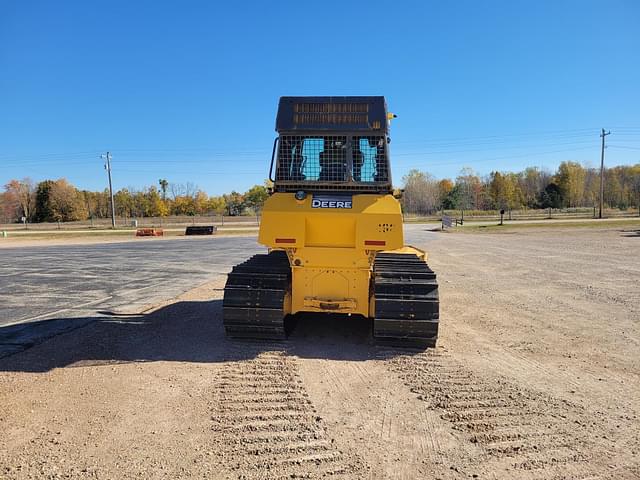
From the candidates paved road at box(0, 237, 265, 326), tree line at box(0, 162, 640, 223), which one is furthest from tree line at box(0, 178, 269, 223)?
paved road at box(0, 237, 265, 326)

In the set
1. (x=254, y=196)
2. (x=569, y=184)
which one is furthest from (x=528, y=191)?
(x=254, y=196)

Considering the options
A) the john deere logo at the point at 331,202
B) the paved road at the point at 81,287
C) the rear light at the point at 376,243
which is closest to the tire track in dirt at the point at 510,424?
the rear light at the point at 376,243

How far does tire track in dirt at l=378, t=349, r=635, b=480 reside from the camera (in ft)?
11.2

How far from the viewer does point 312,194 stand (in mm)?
6641

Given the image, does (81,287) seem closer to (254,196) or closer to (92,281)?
(92,281)

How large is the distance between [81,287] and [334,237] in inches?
335

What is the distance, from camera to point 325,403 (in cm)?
462

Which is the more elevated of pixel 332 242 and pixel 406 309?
pixel 332 242

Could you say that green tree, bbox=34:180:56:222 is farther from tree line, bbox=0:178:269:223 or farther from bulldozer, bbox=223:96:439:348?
bulldozer, bbox=223:96:439:348

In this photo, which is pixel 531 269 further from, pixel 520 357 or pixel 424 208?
pixel 424 208

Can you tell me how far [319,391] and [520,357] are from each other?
297 centimetres

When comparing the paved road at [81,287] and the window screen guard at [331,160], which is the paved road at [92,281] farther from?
the window screen guard at [331,160]

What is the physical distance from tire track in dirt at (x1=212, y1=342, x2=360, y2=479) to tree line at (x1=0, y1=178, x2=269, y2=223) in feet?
273

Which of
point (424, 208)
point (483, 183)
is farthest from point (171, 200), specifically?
point (483, 183)
